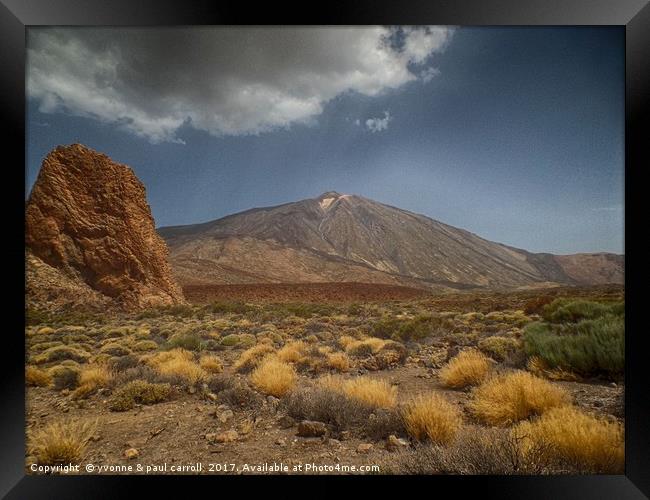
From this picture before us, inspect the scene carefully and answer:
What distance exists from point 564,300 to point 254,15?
6220mm

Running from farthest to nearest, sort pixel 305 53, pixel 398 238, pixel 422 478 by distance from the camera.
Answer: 1. pixel 398 238
2. pixel 305 53
3. pixel 422 478

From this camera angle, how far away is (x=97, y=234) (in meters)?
7.70

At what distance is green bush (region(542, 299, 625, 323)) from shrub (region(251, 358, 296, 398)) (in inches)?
127

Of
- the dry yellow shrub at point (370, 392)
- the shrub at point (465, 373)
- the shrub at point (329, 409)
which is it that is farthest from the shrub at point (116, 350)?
the shrub at point (465, 373)

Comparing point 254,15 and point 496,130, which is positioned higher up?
point 254,15

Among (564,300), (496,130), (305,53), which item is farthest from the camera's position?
(564,300)

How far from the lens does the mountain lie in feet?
47.6

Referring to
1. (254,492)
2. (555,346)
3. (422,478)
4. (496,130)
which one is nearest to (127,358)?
(254,492)

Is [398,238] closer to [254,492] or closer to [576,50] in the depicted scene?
[576,50]

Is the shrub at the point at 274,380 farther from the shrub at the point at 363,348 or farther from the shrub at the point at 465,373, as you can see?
the shrub at the point at 465,373

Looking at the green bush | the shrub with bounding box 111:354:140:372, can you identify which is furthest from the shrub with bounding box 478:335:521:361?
the shrub with bounding box 111:354:140:372

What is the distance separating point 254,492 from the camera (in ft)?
7.22

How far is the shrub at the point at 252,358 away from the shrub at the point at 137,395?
935 mm

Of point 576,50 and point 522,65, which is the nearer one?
point 576,50
